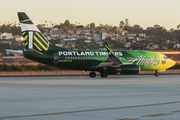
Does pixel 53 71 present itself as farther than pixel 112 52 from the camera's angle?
Yes

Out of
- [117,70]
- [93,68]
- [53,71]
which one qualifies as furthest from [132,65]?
[53,71]

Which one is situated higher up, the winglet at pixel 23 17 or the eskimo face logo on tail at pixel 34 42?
the winglet at pixel 23 17

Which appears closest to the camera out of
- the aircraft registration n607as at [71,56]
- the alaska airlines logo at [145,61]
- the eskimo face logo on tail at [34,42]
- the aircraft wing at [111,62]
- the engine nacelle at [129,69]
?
the engine nacelle at [129,69]

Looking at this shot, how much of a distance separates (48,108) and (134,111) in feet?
11.0

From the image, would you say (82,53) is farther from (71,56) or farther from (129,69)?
(129,69)

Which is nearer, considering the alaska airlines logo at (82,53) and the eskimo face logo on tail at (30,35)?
the eskimo face logo on tail at (30,35)

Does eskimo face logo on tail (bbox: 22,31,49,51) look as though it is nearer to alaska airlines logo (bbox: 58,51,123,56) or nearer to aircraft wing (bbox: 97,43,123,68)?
alaska airlines logo (bbox: 58,51,123,56)

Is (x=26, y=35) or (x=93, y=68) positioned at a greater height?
(x=26, y=35)

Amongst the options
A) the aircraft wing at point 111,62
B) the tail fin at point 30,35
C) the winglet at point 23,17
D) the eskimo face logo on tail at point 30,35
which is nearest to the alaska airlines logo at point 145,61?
the aircraft wing at point 111,62

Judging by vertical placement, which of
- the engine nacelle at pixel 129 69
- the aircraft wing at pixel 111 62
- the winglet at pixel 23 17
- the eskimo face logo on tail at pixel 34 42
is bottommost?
the engine nacelle at pixel 129 69

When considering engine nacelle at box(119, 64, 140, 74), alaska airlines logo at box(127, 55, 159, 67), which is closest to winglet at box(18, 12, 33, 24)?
engine nacelle at box(119, 64, 140, 74)

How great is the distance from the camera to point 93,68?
152 feet

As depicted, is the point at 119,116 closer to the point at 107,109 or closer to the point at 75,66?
the point at 107,109

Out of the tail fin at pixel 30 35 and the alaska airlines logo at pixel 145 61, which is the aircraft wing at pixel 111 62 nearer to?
the alaska airlines logo at pixel 145 61
